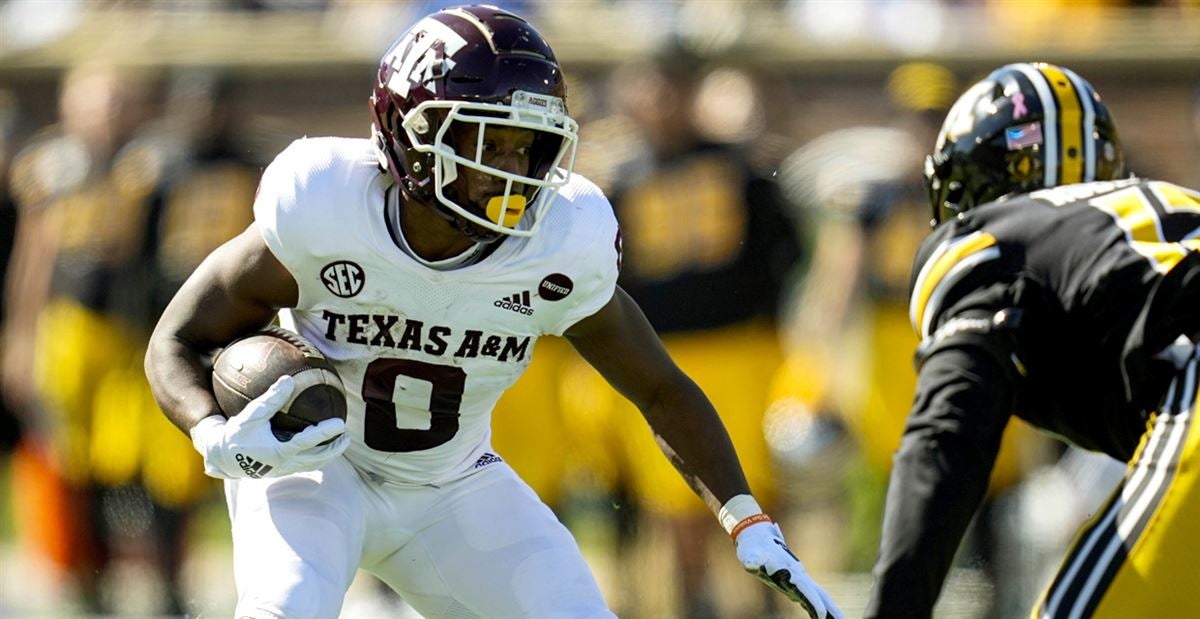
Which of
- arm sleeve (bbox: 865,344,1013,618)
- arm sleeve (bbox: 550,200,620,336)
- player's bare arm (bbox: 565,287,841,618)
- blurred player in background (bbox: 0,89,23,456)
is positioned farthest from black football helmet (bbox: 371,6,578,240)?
blurred player in background (bbox: 0,89,23,456)

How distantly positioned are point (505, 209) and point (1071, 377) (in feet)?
3.75

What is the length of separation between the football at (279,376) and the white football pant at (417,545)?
0.27 metres

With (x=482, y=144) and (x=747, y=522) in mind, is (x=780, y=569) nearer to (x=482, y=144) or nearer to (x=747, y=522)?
(x=747, y=522)

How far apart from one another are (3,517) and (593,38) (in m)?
5.26

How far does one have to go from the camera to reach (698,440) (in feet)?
12.6

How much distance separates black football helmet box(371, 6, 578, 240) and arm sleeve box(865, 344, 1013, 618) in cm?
88

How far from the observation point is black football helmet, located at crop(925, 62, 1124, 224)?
12.7 ft

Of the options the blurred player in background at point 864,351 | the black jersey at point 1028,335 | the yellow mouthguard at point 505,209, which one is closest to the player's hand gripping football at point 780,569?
the black jersey at point 1028,335

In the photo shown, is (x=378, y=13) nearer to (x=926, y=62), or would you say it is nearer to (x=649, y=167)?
(x=649, y=167)

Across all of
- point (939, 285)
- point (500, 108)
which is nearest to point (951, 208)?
point (939, 285)

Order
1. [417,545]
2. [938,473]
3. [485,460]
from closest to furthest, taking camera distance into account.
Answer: [938,473] < [417,545] < [485,460]

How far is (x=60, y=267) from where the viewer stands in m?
7.76

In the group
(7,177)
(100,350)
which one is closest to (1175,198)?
(100,350)

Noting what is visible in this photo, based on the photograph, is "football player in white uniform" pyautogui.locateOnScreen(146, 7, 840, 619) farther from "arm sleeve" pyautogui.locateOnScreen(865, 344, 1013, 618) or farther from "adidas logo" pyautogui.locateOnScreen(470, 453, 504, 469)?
"arm sleeve" pyautogui.locateOnScreen(865, 344, 1013, 618)
